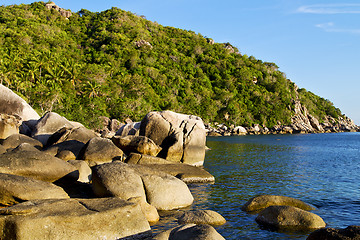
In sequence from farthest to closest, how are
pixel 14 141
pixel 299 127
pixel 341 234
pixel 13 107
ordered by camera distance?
pixel 299 127, pixel 13 107, pixel 14 141, pixel 341 234

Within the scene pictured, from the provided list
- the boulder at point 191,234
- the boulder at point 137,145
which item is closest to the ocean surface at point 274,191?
the boulder at point 191,234

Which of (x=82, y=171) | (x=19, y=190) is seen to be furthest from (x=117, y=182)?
(x=82, y=171)

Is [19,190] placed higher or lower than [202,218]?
higher

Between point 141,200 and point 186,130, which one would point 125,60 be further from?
point 141,200

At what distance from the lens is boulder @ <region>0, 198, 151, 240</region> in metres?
7.50

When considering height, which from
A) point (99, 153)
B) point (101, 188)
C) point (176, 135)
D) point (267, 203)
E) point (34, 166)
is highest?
point (176, 135)

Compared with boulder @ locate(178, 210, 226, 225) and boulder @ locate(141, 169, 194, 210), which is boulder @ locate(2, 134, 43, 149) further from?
boulder @ locate(178, 210, 226, 225)

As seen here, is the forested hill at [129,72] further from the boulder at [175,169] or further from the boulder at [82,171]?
the boulder at [82,171]

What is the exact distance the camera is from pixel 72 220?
793cm

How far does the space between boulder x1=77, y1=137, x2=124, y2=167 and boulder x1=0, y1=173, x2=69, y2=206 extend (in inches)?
290

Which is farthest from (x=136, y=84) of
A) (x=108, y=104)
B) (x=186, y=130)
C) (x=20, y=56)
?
(x=186, y=130)

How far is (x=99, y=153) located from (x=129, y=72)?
263 ft

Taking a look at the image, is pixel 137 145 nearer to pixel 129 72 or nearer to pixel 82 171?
pixel 82 171

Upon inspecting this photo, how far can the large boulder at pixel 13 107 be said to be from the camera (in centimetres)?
2972
